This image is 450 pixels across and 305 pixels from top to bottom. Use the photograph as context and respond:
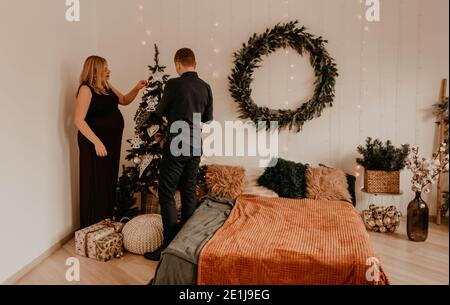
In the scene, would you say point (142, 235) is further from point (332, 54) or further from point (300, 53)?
point (332, 54)

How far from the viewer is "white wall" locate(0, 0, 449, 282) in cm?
334

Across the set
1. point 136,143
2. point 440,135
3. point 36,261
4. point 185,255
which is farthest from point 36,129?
point 440,135

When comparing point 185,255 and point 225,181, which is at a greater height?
point 225,181

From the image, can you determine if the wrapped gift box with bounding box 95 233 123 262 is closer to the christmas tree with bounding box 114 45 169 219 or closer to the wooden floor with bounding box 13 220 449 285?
the wooden floor with bounding box 13 220 449 285

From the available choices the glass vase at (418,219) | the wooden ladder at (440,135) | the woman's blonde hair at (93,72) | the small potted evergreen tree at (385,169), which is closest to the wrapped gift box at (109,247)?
the woman's blonde hair at (93,72)

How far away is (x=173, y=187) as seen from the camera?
10.2 ft

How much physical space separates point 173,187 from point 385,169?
206 centimetres

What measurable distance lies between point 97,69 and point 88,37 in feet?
2.80

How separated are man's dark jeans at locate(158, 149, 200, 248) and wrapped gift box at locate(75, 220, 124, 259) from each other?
0.49 meters

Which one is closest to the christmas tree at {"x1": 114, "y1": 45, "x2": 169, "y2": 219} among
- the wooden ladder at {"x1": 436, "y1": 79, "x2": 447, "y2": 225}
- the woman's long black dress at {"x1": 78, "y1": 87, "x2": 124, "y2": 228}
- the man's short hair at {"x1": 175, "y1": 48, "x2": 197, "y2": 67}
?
the woman's long black dress at {"x1": 78, "y1": 87, "x2": 124, "y2": 228}

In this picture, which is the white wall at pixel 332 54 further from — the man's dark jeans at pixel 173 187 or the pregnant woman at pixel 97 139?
the man's dark jeans at pixel 173 187

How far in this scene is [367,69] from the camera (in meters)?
4.09

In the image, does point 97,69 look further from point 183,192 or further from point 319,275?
point 319,275

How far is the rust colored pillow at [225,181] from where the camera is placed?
12.5 feet
